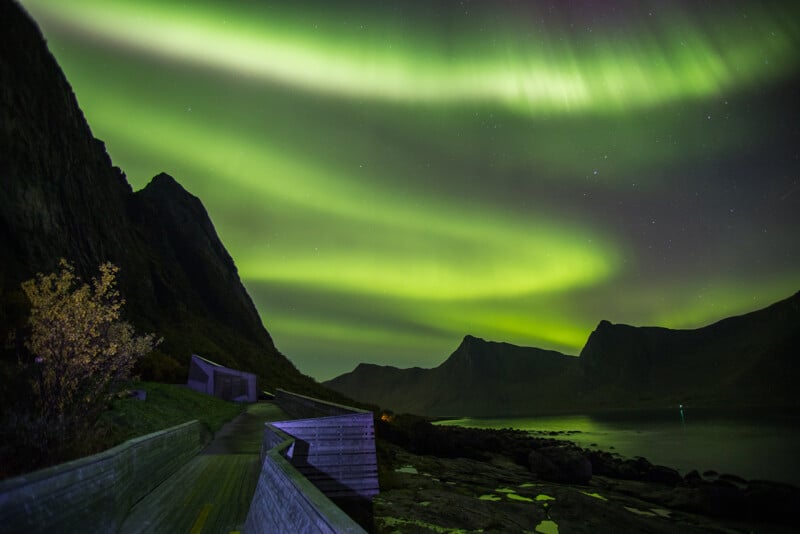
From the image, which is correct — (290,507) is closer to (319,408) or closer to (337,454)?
(337,454)

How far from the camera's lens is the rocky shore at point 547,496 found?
1669 centimetres

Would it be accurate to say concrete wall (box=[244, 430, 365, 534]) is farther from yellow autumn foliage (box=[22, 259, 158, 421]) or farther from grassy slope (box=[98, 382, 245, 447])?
yellow autumn foliage (box=[22, 259, 158, 421])

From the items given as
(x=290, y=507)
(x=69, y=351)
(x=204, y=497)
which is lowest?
(x=204, y=497)

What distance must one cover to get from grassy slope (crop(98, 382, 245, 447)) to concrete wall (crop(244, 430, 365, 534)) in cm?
804

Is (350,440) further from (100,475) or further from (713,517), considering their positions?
(713,517)

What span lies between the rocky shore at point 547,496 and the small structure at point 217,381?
1457cm

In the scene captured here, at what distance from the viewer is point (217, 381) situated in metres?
41.2

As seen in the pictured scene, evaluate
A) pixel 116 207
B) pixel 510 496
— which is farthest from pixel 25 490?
pixel 116 207

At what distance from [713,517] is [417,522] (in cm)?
1960

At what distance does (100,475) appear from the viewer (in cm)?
734

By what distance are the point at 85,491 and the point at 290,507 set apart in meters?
3.99

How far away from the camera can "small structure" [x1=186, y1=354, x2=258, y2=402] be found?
40938 mm

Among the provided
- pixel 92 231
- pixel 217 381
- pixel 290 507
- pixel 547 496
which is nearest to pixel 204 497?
pixel 290 507

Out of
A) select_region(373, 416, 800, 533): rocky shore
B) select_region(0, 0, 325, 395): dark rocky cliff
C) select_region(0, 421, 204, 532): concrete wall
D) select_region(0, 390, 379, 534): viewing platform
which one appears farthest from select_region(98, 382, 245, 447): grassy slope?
select_region(373, 416, 800, 533): rocky shore
